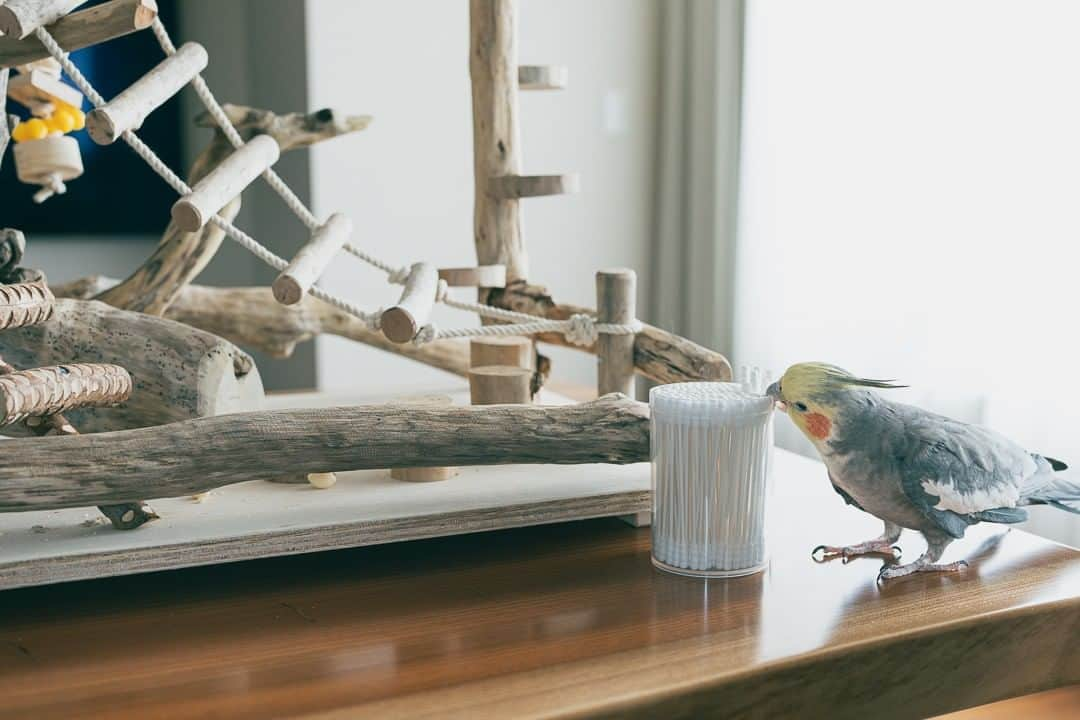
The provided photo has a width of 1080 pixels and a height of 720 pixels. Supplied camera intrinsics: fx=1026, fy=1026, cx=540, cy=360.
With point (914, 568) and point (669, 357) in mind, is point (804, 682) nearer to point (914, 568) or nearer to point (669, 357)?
point (914, 568)

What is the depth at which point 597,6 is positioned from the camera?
2711 millimetres

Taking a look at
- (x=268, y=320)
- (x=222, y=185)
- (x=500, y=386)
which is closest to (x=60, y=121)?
(x=268, y=320)

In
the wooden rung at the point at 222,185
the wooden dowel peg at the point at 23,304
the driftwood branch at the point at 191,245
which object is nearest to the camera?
the wooden dowel peg at the point at 23,304

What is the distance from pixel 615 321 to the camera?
4.00 ft

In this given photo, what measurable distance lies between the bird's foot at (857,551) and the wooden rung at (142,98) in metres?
0.72

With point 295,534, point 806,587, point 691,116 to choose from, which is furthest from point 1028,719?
point 691,116

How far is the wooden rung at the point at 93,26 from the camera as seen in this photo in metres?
1.00

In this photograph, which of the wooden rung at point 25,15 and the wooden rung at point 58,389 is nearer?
the wooden rung at point 58,389

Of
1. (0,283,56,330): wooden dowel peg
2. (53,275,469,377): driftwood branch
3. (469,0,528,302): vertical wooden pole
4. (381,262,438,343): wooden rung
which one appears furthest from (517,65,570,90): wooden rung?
(0,283,56,330): wooden dowel peg

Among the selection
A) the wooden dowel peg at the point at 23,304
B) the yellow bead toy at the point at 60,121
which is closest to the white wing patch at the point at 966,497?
the wooden dowel peg at the point at 23,304

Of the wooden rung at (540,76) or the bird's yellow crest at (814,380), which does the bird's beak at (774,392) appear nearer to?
the bird's yellow crest at (814,380)

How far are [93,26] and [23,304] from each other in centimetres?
31

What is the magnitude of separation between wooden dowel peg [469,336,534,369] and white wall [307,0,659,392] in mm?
1235

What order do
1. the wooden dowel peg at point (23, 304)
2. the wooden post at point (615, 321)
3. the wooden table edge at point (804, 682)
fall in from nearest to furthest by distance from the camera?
the wooden table edge at point (804, 682)
the wooden dowel peg at point (23, 304)
the wooden post at point (615, 321)
